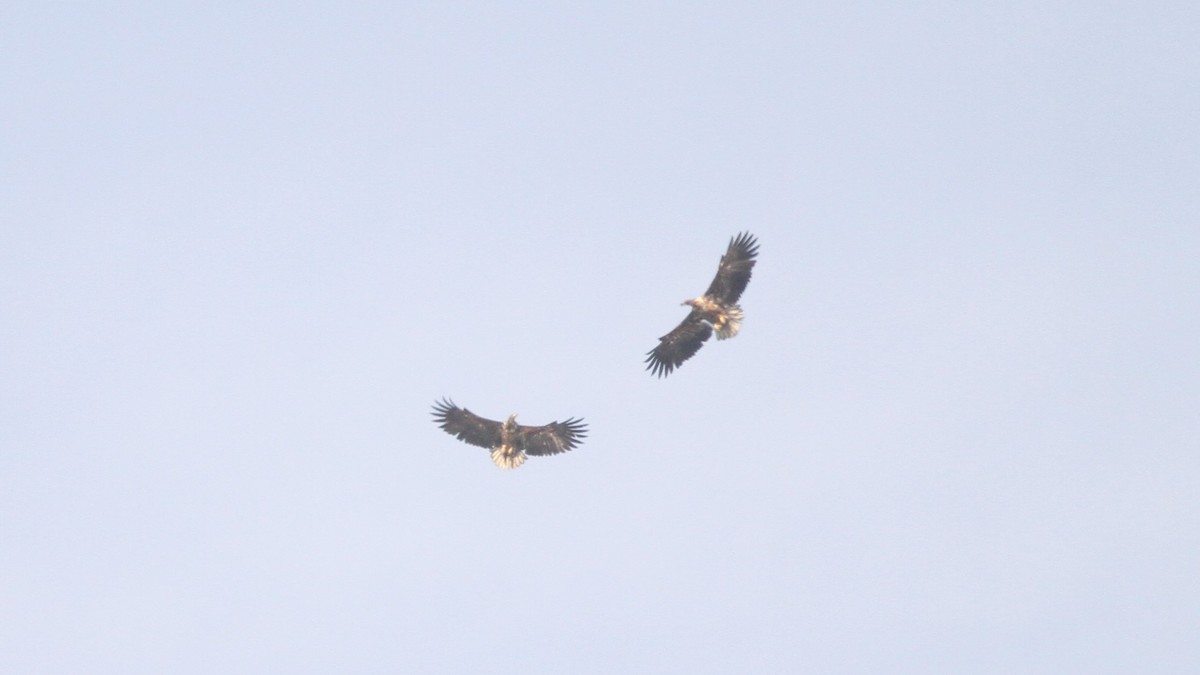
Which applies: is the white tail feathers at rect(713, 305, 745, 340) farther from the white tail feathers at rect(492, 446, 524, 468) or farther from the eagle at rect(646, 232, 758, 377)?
the white tail feathers at rect(492, 446, 524, 468)

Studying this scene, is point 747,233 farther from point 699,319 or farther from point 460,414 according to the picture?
point 460,414

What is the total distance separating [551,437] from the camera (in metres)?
58.2

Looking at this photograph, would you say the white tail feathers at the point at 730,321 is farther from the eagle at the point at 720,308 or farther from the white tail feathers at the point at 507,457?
the white tail feathers at the point at 507,457

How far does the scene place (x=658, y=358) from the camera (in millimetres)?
57875

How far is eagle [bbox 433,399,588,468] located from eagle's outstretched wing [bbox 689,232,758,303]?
514 centimetres

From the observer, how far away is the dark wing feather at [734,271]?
183ft

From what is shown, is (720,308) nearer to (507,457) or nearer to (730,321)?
(730,321)

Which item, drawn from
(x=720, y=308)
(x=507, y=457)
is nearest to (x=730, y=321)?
(x=720, y=308)

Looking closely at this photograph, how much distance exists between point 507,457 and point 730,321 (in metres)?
7.02

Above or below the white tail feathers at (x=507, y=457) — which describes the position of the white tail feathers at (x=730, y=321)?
above

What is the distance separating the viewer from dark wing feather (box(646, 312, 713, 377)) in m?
57.2

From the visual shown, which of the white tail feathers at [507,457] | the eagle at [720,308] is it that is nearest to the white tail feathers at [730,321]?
the eagle at [720,308]

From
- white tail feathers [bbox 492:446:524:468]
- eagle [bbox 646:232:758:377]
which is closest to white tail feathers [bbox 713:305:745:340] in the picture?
eagle [bbox 646:232:758:377]

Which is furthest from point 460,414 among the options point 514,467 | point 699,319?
point 699,319
